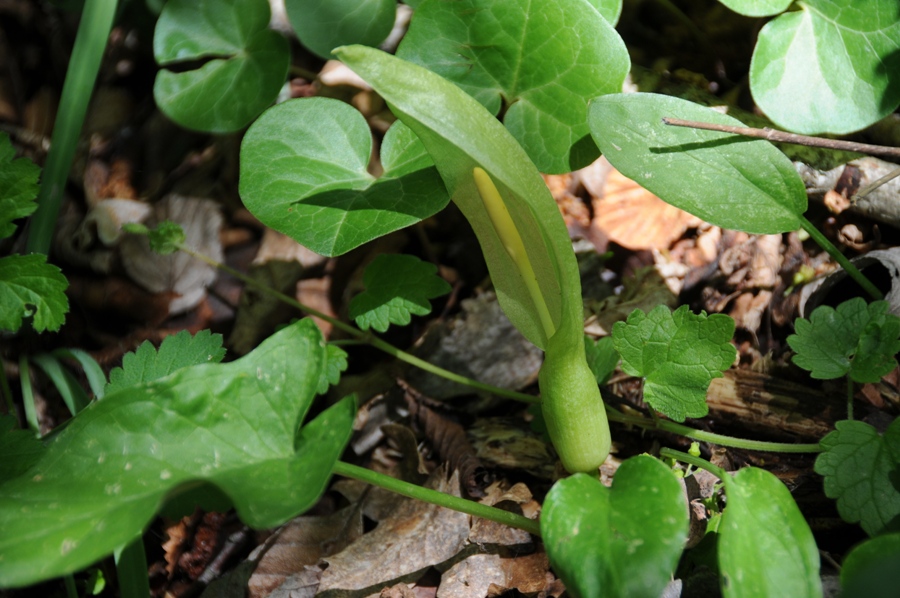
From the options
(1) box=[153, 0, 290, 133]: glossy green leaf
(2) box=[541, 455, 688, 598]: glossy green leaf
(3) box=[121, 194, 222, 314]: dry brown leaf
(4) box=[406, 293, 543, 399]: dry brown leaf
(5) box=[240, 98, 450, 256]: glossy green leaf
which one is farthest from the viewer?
(3) box=[121, 194, 222, 314]: dry brown leaf

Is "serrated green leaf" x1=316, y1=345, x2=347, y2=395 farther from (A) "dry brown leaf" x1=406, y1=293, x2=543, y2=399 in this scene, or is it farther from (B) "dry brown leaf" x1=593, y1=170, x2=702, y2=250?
→ (B) "dry brown leaf" x1=593, y1=170, x2=702, y2=250

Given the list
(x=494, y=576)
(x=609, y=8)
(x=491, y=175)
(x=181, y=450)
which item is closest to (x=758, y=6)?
(x=609, y=8)

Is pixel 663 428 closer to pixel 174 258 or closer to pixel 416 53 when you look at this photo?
pixel 416 53

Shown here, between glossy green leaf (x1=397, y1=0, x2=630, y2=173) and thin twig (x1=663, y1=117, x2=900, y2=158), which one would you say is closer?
thin twig (x1=663, y1=117, x2=900, y2=158)

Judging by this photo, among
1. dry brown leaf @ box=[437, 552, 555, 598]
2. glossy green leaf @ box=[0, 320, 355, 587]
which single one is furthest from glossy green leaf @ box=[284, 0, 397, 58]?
dry brown leaf @ box=[437, 552, 555, 598]

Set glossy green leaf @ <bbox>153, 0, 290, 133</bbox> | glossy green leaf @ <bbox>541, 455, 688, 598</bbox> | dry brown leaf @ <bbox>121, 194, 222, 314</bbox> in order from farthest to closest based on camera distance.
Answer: dry brown leaf @ <bbox>121, 194, 222, 314</bbox> < glossy green leaf @ <bbox>153, 0, 290, 133</bbox> < glossy green leaf @ <bbox>541, 455, 688, 598</bbox>

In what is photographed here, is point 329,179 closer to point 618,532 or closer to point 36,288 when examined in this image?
point 36,288
